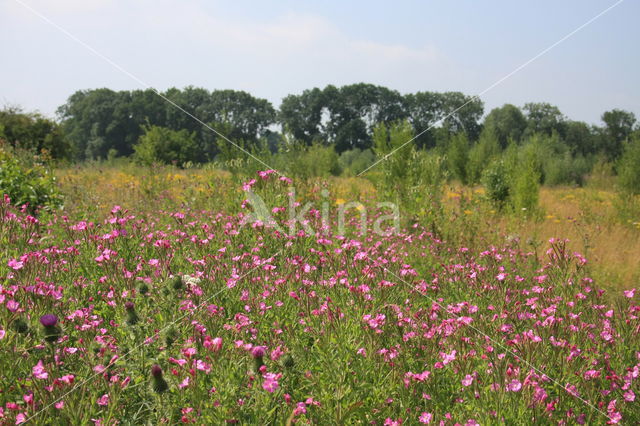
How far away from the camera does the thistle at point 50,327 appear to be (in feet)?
6.90

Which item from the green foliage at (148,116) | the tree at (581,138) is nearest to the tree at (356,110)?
the green foliage at (148,116)

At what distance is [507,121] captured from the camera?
6556cm

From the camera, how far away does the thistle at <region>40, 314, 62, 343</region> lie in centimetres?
210

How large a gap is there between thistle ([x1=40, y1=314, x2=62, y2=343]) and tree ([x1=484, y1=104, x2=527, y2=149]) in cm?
6766

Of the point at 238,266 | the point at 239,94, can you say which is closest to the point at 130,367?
the point at 238,266

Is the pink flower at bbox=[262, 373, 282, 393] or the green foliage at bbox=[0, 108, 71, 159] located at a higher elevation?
the green foliage at bbox=[0, 108, 71, 159]

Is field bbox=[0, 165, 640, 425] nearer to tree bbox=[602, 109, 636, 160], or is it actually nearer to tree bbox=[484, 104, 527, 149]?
tree bbox=[602, 109, 636, 160]

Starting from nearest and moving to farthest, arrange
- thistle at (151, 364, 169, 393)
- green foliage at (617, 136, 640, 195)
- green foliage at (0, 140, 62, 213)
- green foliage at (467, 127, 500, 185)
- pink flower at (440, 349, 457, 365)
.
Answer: thistle at (151, 364, 169, 393)
pink flower at (440, 349, 457, 365)
green foliage at (0, 140, 62, 213)
green foliage at (617, 136, 640, 195)
green foliage at (467, 127, 500, 185)

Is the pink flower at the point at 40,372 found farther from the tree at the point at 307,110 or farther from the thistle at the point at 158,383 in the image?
the tree at the point at 307,110

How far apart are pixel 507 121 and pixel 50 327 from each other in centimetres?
7084

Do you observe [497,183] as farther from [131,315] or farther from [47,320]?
[47,320]

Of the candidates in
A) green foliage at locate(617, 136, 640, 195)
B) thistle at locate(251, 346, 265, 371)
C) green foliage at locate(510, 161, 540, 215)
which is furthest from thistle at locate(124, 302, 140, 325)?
green foliage at locate(617, 136, 640, 195)

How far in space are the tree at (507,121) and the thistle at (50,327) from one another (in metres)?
67.7

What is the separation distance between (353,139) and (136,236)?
212 ft
